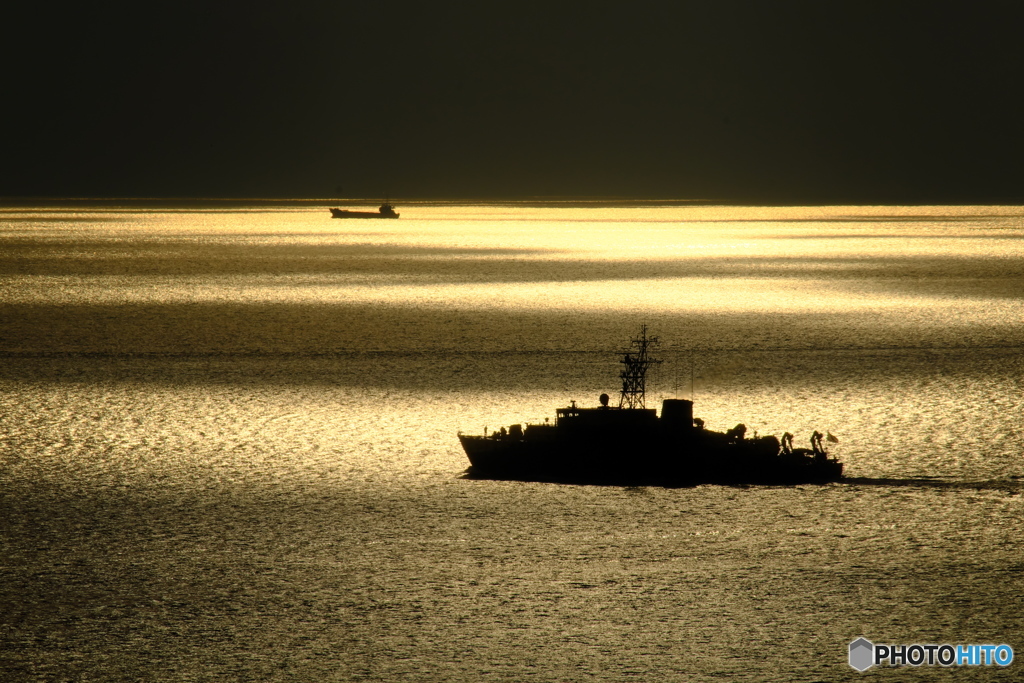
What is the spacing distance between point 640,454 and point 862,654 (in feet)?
23.9

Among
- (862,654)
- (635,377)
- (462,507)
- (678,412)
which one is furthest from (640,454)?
(862,654)

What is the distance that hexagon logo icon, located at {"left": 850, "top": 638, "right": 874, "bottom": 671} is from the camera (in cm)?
1180

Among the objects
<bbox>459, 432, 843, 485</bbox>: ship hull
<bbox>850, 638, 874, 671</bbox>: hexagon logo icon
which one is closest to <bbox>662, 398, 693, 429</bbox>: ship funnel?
<bbox>459, 432, 843, 485</bbox>: ship hull

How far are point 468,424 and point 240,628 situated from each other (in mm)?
10277

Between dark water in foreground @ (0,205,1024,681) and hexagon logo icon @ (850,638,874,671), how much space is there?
133 millimetres

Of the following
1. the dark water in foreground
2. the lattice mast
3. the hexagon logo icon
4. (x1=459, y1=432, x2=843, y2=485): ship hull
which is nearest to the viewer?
the hexagon logo icon

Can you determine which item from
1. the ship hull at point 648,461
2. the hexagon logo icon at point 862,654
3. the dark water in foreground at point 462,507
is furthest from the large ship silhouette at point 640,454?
the hexagon logo icon at point 862,654

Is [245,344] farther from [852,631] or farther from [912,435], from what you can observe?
[852,631]

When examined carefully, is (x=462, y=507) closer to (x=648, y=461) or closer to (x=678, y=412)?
(x=648, y=461)

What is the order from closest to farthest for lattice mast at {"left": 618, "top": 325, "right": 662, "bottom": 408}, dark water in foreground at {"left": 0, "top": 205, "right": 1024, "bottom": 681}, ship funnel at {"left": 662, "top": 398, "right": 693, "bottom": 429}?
dark water in foreground at {"left": 0, "top": 205, "right": 1024, "bottom": 681} < ship funnel at {"left": 662, "top": 398, "right": 693, "bottom": 429} < lattice mast at {"left": 618, "top": 325, "right": 662, "bottom": 408}

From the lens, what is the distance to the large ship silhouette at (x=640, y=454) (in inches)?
741

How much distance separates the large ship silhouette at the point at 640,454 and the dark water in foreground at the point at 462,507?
555mm

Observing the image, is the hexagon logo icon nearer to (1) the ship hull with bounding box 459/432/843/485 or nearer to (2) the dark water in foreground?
(2) the dark water in foreground

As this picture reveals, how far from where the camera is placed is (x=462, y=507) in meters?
17.0
